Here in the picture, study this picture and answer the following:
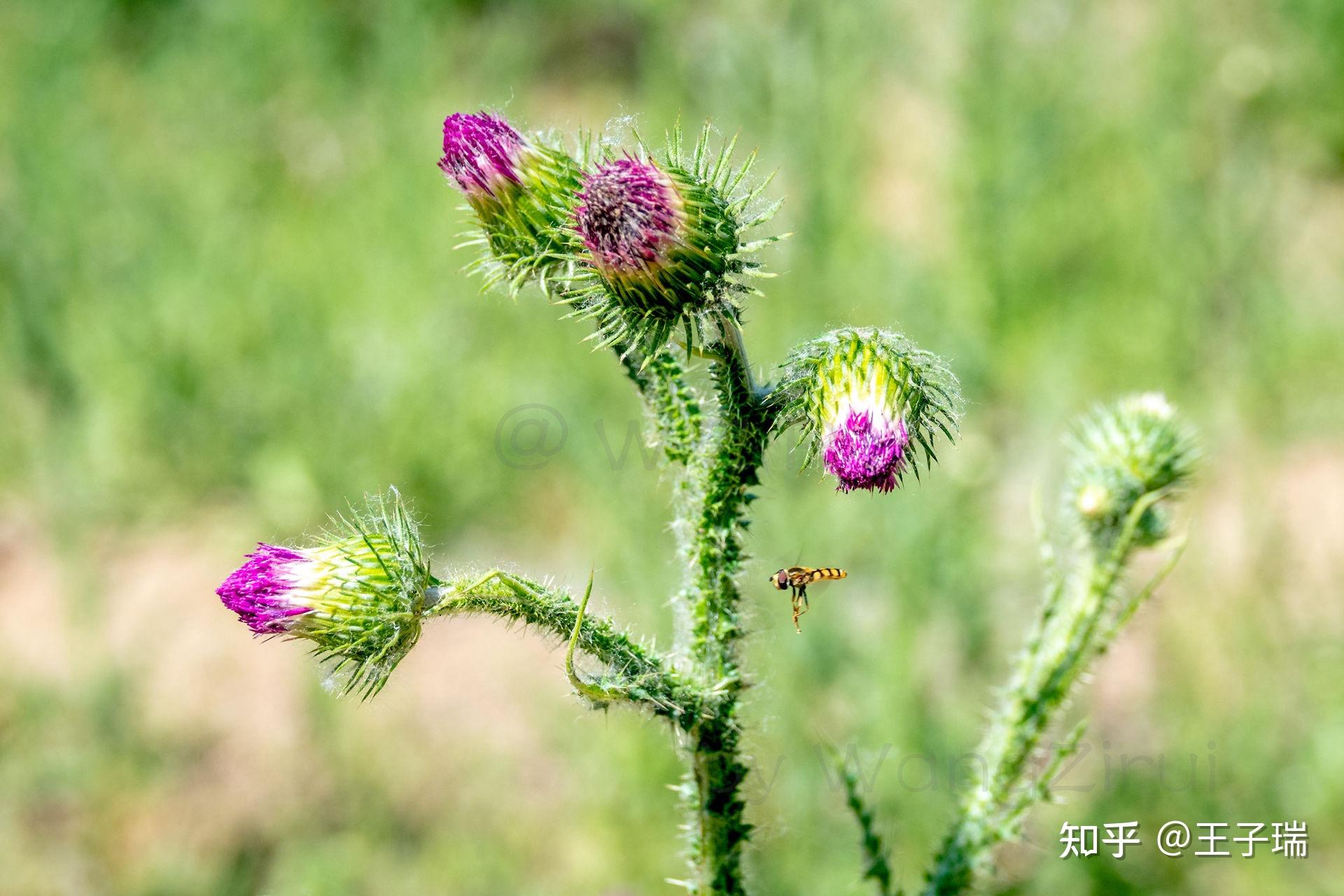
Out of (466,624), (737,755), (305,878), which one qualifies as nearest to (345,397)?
(466,624)

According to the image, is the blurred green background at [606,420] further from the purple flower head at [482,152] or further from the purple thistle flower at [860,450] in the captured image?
the purple flower head at [482,152]

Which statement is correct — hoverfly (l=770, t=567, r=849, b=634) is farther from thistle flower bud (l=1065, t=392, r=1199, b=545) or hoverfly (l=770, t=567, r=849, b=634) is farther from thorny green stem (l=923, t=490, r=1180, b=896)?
thistle flower bud (l=1065, t=392, r=1199, b=545)

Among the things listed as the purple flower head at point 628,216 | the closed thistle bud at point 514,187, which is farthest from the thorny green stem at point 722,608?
the closed thistle bud at point 514,187

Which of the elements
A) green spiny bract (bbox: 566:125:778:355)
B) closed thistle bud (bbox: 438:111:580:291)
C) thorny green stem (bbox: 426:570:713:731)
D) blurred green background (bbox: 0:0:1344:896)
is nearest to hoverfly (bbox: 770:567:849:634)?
thorny green stem (bbox: 426:570:713:731)

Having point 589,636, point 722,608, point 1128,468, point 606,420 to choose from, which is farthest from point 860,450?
point 606,420

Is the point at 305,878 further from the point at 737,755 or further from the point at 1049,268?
the point at 1049,268

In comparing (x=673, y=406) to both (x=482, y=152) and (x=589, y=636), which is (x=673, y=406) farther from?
(x=482, y=152)
